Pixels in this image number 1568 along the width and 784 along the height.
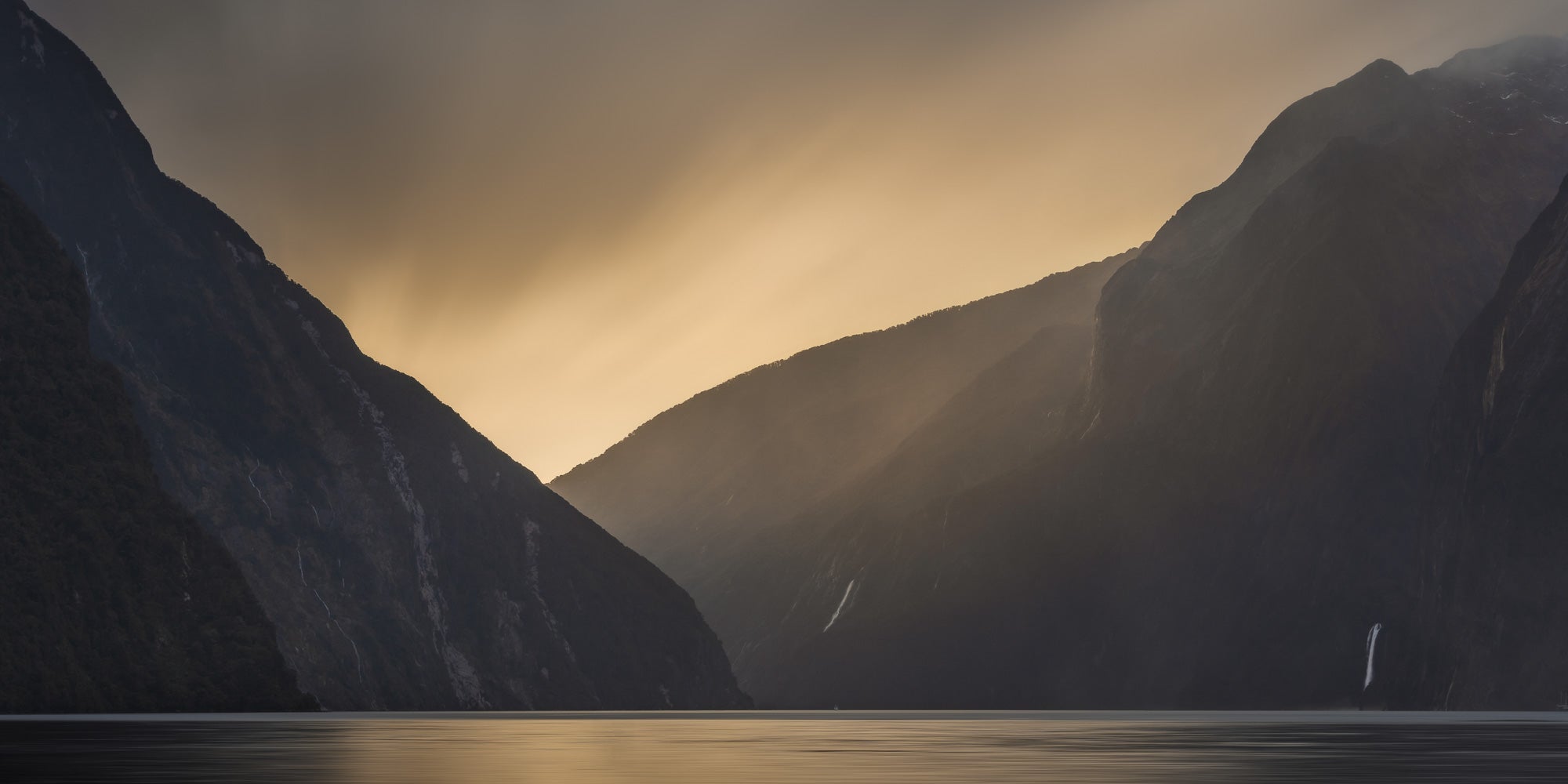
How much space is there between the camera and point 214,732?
2943 inches

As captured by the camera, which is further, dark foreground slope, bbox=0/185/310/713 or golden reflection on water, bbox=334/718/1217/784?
dark foreground slope, bbox=0/185/310/713

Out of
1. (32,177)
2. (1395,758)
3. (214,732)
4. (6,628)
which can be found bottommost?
(1395,758)

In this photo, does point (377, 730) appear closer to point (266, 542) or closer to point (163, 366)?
point (266, 542)

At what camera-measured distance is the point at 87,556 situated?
128 m

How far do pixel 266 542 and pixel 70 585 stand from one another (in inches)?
2336

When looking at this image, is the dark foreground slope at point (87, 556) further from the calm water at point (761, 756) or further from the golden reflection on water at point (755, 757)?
the golden reflection on water at point (755, 757)

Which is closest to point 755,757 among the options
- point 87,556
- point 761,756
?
point 761,756

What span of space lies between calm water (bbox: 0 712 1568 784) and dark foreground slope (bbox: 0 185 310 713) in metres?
40.6

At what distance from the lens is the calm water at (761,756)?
40062mm

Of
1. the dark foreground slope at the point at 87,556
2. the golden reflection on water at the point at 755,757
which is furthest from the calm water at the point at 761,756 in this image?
the dark foreground slope at the point at 87,556

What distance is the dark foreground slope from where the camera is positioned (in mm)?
121375

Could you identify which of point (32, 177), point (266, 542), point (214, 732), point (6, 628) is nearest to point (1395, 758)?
point (214, 732)

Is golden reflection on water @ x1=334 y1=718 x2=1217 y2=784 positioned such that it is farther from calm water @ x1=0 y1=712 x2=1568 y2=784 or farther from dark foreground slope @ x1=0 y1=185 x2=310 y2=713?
dark foreground slope @ x1=0 y1=185 x2=310 y2=713

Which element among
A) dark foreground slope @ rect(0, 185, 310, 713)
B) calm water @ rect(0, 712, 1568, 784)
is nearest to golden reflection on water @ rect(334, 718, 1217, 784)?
calm water @ rect(0, 712, 1568, 784)
